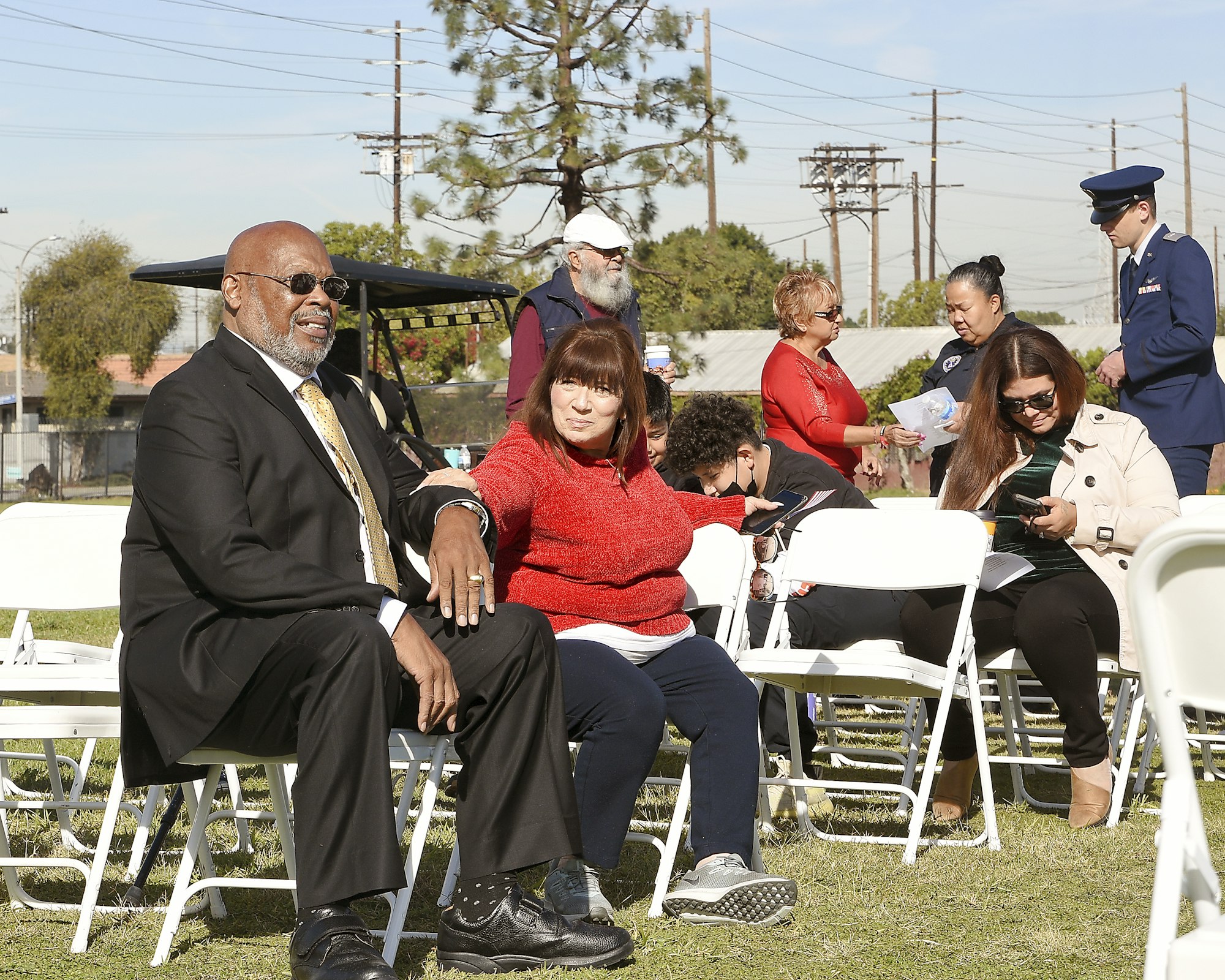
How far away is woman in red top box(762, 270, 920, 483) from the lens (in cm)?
612

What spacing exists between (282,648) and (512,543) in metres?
0.90

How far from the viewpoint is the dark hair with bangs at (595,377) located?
12.2 ft

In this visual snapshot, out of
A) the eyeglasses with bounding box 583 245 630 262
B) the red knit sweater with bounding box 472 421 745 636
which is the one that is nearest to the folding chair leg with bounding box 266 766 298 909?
the red knit sweater with bounding box 472 421 745 636

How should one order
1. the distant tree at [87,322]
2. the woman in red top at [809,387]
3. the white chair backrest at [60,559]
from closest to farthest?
the white chair backrest at [60,559] < the woman in red top at [809,387] < the distant tree at [87,322]

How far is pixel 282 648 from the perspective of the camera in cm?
292

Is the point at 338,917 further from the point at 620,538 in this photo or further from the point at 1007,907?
the point at 1007,907

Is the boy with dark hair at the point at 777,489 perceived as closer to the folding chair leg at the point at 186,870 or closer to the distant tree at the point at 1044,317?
the folding chair leg at the point at 186,870

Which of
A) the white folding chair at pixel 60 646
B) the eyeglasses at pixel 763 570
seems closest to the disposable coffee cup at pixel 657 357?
the eyeglasses at pixel 763 570

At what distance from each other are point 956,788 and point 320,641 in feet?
8.78

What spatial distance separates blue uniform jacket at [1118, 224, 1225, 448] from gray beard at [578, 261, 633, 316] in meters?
2.07

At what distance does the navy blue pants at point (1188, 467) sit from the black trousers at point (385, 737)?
364 cm

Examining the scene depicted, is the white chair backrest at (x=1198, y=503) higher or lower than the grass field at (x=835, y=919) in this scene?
higher

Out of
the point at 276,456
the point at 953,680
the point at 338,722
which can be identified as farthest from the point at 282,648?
the point at 953,680

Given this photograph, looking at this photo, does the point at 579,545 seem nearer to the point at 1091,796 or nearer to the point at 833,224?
the point at 1091,796
